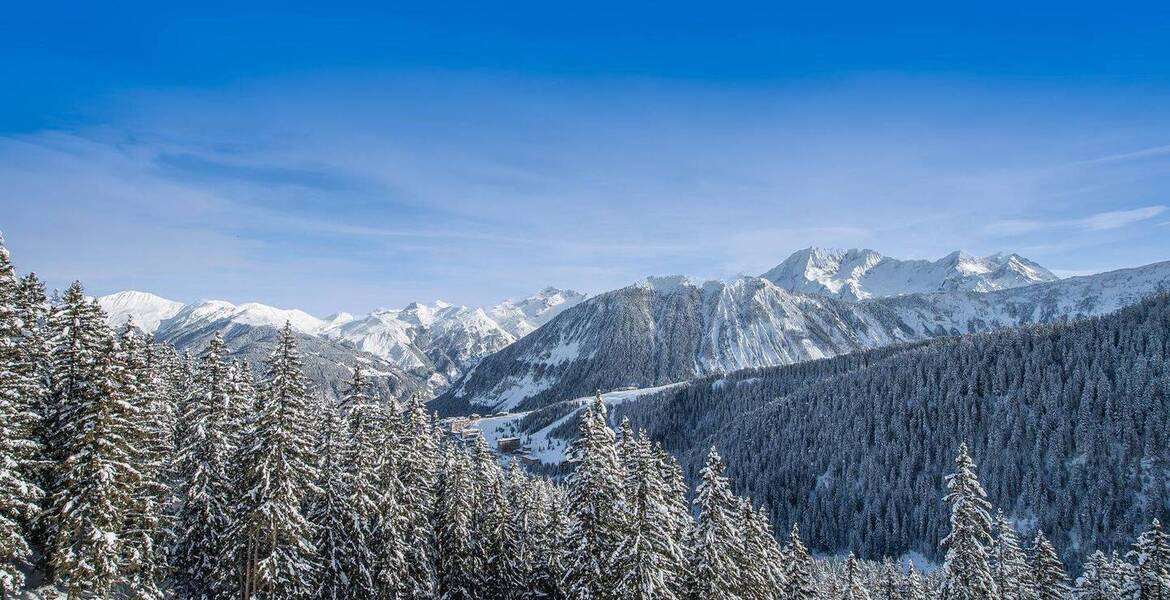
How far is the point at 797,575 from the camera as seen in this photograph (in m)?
43.5

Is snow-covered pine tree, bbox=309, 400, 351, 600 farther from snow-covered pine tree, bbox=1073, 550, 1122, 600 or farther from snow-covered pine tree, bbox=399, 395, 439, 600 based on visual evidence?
snow-covered pine tree, bbox=1073, 550, 1122, 600

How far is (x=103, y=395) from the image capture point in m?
27.1

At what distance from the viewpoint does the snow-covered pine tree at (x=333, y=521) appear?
1371 inches

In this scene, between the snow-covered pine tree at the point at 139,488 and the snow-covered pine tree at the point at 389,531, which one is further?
the snow-covered pine tree at the point at 389,531

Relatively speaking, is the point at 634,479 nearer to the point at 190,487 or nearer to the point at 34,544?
the point at 190,487

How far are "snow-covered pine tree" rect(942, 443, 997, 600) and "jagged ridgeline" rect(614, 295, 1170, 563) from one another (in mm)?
116018

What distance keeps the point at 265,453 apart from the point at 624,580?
62.7 ft

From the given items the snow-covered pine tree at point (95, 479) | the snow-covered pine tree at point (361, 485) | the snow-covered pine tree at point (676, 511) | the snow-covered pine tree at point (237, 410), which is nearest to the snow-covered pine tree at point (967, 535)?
the snow-covered pine tree at point (676, 511)

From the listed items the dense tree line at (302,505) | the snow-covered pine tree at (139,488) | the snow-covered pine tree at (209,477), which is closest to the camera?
the dense tree line at (302,505)

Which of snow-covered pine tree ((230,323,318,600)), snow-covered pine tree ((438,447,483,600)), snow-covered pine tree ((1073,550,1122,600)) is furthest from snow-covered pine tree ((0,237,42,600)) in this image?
snow-covered pine tree ((1073,550,1122,600))

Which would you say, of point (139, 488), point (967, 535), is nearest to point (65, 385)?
point (139, 488)

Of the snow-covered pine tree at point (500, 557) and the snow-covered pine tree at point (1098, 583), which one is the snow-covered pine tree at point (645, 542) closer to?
the snow-covered pine tree at point (500, 557)

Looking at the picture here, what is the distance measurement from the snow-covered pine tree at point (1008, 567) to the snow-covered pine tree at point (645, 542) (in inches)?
935

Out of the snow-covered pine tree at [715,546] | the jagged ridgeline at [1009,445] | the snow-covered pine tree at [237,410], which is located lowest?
the jagged ridgeline at [1009,445]
